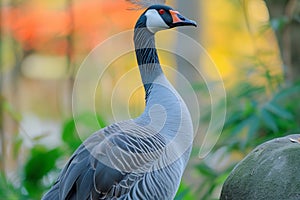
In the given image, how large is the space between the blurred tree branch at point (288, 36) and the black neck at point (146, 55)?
46.4 inches

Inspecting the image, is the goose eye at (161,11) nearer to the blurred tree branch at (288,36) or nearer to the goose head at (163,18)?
the goose head at (163,18)

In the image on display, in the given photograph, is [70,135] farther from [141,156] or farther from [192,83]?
[141,156]

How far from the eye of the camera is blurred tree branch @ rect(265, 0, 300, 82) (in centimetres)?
337

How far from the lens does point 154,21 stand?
7.27 feet

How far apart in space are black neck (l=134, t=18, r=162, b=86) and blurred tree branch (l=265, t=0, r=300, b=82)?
118cm

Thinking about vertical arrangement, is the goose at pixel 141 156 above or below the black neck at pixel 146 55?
below

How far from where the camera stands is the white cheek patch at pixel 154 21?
2.20 m

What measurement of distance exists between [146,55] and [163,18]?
0.21 metres

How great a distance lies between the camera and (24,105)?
9.89 metres

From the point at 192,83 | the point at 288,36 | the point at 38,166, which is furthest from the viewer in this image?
the point at 192,83

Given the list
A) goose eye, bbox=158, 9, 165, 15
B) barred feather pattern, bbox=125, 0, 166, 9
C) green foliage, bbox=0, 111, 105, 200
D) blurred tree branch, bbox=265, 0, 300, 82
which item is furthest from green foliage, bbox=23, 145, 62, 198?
goose eye, bbox=158, 9, 165, 15

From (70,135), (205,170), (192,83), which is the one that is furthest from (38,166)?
(192,83)


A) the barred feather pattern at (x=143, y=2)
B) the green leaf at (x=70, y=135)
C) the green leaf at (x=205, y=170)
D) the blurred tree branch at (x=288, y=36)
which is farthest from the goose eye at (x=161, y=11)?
the green leaf at (x=70, y=135)

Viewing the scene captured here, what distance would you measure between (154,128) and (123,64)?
13.6ft
